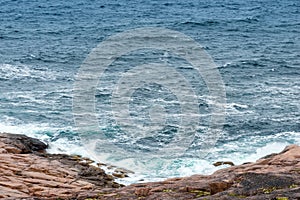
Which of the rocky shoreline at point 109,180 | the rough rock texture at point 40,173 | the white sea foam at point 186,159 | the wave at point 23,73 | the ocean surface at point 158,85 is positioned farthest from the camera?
the wave at point 23,73

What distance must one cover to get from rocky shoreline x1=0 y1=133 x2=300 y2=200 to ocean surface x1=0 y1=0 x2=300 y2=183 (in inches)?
135

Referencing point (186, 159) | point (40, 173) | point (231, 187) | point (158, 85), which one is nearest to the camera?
point (231, 187)

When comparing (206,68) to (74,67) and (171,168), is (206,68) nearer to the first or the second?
(74,67)

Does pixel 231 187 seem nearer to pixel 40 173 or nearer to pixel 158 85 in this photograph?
A: pixel 40 173

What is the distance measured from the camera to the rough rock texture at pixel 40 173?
34031 mm

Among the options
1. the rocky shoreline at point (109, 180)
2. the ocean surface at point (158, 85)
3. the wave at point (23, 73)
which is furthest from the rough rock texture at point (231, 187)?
the wave at point (23, 73)

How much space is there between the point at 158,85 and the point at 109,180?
2656 centimetres

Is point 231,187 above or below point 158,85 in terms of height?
below

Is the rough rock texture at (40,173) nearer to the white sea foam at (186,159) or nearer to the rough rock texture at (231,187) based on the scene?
the white sea foam at (186,159)

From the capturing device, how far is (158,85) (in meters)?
66.2

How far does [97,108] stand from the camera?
2301 inches

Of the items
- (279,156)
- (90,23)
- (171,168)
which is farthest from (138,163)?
(90,23)

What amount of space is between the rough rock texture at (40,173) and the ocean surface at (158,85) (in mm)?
2484

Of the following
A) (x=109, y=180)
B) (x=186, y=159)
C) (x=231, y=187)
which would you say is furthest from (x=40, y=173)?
(x=231, y=187)
